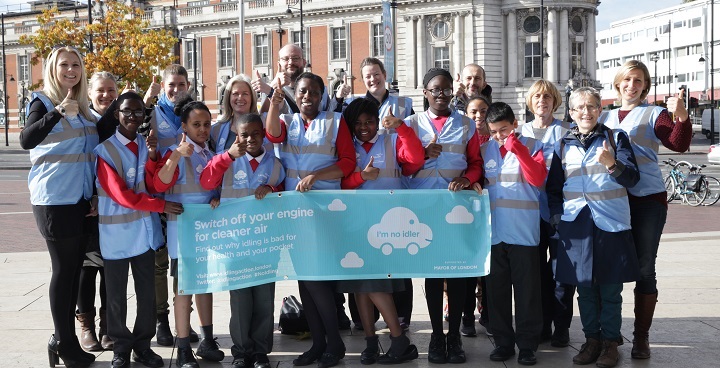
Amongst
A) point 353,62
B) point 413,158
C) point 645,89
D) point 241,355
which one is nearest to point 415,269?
point 413,158

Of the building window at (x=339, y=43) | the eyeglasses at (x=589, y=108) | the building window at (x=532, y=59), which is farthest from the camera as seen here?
the building window at (x=339, y=43)

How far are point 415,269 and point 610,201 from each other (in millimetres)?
1553

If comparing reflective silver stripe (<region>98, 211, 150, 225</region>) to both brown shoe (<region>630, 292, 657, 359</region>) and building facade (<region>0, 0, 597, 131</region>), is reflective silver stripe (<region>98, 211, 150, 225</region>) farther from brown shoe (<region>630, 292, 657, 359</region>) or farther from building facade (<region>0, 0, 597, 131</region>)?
building facade (<region>0, 0, 597, 131</region>)

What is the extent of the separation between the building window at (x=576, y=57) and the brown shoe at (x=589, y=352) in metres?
63.1

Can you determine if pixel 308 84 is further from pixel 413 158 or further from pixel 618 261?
pixel 618 261

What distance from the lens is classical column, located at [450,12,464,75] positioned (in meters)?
65.8

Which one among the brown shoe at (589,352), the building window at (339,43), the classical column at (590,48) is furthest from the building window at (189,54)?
the brown shoe at (589,352)

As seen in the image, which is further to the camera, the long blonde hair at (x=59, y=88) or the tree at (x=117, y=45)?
the tree at (x=117, y=45)

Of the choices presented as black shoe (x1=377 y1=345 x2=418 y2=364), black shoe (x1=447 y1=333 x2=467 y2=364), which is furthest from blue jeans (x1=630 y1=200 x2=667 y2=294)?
black shoe (x1=377 y1=345 x2=418 y2=364)

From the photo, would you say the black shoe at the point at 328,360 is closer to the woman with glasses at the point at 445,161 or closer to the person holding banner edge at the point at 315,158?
the person holding banner edge at the point at 315,158

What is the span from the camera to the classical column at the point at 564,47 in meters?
65.1

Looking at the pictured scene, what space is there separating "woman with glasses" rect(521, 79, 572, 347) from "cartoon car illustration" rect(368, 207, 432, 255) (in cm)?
101

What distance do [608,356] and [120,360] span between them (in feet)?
11.9

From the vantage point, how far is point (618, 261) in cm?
611
